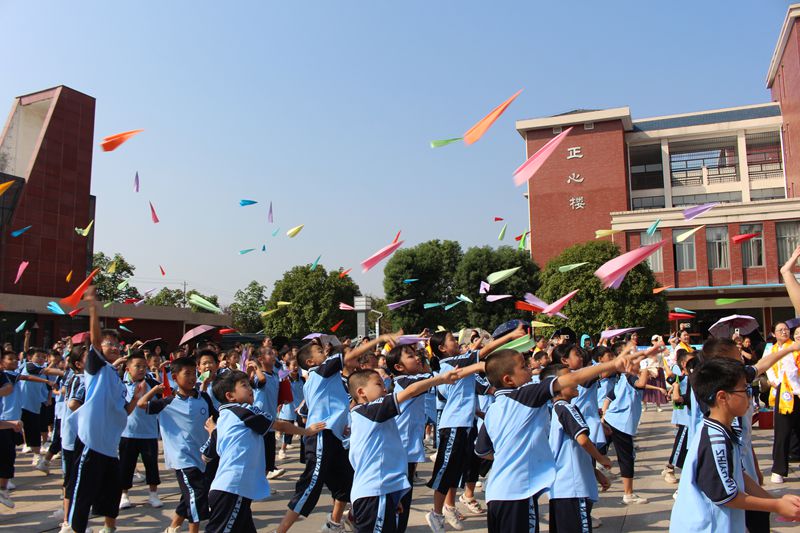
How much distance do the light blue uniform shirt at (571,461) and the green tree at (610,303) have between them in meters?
26.9

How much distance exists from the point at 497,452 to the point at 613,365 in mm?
1138

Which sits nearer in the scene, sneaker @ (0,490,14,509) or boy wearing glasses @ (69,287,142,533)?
boy wearing glasses @ (69,287,142,533)

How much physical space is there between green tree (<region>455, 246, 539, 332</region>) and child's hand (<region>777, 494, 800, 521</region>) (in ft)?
111

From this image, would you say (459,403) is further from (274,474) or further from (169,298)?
(169,298)

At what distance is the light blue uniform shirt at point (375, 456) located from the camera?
4242 millimetres

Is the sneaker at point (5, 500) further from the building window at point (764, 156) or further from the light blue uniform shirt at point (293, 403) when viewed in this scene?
the building window at point (764, 156)

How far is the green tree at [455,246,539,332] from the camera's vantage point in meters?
36.8

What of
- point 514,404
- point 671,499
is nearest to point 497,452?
point 514,404

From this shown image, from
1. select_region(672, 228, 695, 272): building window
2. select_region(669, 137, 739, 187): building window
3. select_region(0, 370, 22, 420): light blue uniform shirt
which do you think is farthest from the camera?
select_region(669, 137, 739, 187): building window

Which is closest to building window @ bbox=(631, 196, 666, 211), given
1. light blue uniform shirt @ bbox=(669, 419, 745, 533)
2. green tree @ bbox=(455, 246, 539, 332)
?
green tree @ bbox=(455, 246, 539, 332)

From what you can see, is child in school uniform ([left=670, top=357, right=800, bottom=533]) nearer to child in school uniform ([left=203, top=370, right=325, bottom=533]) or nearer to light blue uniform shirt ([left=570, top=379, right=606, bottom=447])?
child in school uniform ([left=203, top=370, right=325, bottom=533])

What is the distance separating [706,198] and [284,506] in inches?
1714

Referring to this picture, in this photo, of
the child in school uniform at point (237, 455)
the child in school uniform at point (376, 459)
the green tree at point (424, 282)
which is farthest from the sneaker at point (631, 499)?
the green tree at point (424, 282)

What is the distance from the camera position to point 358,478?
4.34m
